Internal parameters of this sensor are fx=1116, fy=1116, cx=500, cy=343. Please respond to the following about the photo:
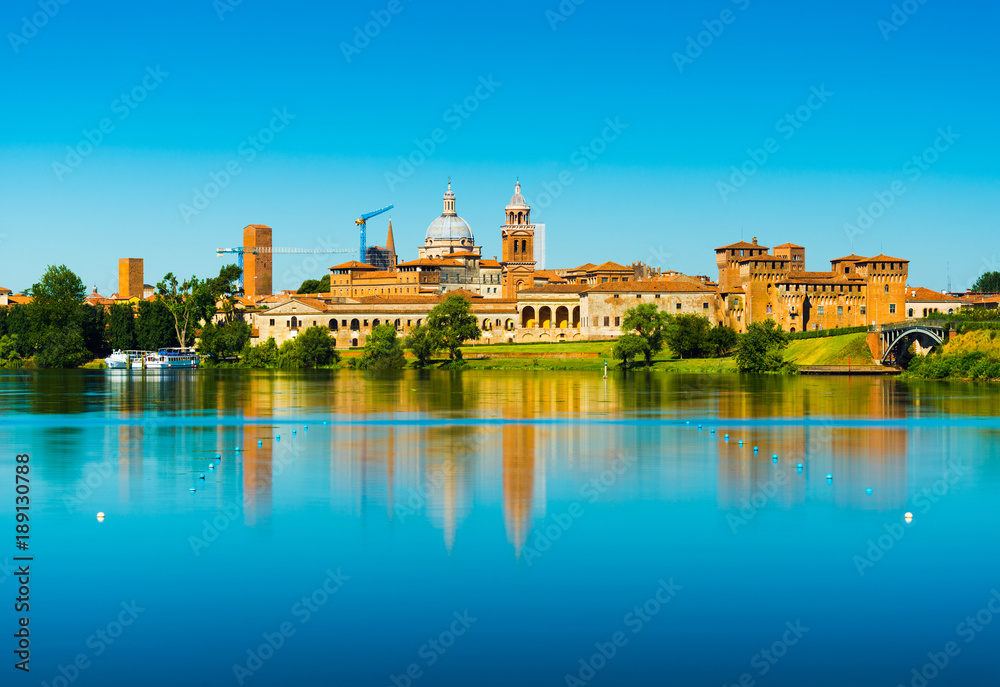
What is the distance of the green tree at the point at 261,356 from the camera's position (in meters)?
76.2

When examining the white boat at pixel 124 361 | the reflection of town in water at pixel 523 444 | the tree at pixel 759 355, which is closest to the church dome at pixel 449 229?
the white boat at pixel 124 361

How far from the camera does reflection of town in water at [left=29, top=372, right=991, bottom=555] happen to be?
18703 mm

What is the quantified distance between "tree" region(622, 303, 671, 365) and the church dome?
62002 millimetres

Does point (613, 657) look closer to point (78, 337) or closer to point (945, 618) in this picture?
point (945, 618)

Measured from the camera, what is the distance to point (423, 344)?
237 feet

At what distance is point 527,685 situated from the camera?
9945 millimetres

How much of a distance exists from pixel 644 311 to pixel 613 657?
59.1 meters

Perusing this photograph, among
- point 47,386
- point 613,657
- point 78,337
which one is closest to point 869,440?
point 613,657

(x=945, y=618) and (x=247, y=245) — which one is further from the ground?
(x=247, y=245)

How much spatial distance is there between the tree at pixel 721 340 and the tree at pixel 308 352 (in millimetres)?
25830

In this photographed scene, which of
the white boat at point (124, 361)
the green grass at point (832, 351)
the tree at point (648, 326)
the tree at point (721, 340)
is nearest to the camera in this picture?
the green grass at point (832, 351)
